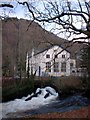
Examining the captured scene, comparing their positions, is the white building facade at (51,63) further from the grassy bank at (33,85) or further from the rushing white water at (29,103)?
the rushing white water at (29,103)

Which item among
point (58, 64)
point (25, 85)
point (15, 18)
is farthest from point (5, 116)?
point (15, 18)

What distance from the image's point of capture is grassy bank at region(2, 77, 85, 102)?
402 cm

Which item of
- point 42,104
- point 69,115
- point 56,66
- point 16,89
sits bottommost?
point 69,115

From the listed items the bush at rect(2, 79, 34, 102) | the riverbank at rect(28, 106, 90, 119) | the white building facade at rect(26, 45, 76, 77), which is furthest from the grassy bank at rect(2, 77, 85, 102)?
the riverbank at rect(28, 106, 90, 119)

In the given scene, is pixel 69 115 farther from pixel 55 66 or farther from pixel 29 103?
pixel 55 66

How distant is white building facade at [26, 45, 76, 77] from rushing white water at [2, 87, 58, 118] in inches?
13.9

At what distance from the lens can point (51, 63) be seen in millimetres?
4195

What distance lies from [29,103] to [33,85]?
310mm

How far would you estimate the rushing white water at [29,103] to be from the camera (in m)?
4.16

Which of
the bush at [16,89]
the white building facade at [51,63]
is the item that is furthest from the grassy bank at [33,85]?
the white building facade at [51,63]

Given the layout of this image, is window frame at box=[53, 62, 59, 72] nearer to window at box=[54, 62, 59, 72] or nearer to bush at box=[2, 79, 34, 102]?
window at box=[54, 62, 59, 72]

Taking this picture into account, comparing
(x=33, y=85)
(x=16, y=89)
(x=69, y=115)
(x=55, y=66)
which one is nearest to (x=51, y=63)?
(x=55, y=66)

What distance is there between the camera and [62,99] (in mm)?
4660

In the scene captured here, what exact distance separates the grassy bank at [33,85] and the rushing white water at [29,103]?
86 millimetres
